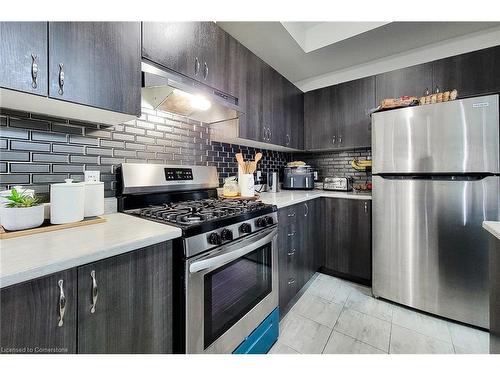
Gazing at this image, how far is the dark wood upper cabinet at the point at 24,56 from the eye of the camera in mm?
768

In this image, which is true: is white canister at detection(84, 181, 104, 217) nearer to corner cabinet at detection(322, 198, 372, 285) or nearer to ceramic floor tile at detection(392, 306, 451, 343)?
corner cabinet at detection(322, 198, 372, 285)

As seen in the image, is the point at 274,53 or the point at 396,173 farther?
the point at 274,53

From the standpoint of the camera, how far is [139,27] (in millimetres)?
1160

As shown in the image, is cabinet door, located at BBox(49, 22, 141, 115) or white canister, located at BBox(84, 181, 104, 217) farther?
white canister, located at BBox(84, 181, 104, 217)

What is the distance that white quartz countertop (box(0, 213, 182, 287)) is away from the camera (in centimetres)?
56

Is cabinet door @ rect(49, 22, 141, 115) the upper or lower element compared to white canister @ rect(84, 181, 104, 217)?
upper

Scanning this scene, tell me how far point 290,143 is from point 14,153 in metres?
2.26

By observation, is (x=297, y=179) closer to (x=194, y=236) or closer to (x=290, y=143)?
(x=290, y=143)

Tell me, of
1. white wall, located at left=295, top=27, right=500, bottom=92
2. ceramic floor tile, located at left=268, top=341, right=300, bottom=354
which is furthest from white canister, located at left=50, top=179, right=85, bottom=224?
white wall, located at left=295, top=27, right=500, bottom=92

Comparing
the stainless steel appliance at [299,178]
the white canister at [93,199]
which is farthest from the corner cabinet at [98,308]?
the stainless steel appliance at [299,178]

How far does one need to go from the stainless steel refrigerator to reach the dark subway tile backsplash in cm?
162

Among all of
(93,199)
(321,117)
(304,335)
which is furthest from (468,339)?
(93,199)

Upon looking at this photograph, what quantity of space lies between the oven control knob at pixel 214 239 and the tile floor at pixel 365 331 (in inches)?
36.2

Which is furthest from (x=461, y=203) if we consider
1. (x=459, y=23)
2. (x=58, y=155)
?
(x=58, y=155)
